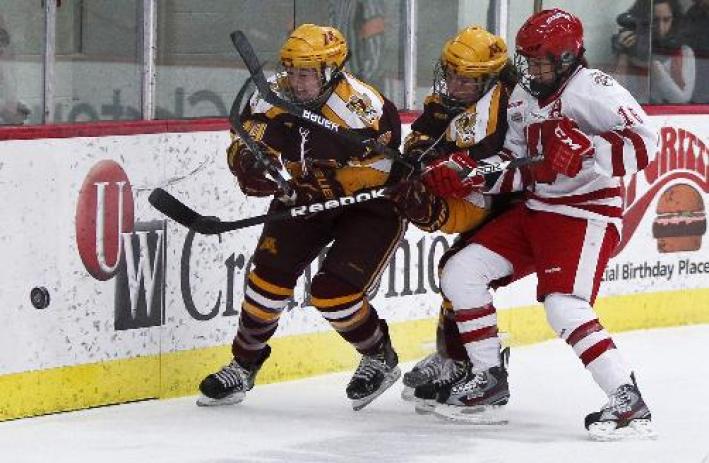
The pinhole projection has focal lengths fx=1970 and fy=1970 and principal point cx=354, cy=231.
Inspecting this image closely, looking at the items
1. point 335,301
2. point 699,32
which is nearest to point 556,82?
point 335,301

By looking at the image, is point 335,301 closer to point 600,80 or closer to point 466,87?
point 466,87

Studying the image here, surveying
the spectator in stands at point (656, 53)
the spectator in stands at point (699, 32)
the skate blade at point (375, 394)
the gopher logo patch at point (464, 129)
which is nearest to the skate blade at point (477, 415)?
the skate blade at point (375, 394)

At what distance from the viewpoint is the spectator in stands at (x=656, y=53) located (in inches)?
299

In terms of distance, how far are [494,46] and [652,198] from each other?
7.19 feet

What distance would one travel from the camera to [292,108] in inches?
206

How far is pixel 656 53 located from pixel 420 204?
2.62 m

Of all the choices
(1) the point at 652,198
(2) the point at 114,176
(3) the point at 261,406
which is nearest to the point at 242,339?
(3) the point at 261,406

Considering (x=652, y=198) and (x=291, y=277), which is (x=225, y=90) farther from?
(x=652, y=198)

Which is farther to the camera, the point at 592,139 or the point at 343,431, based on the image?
the point at 343,431

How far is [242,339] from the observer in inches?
220

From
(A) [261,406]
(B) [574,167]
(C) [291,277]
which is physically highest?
(B) [574,167]

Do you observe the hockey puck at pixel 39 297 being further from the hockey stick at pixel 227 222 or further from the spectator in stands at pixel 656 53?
the spectator in stands at pixel 656 53

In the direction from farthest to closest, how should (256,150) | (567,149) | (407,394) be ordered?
1. (407,394)
2. (256,150)
3. (567,149)

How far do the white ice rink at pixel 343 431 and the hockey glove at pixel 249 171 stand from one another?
638 mm
